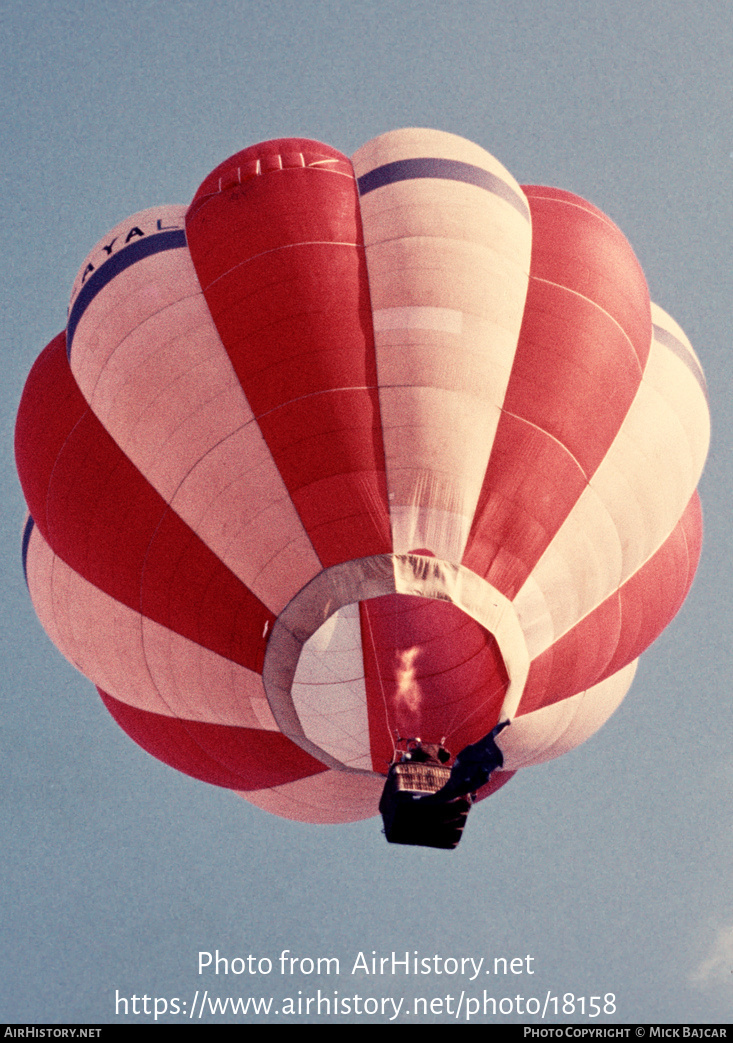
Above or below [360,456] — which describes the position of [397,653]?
below

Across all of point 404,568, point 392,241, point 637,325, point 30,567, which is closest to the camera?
point 404,568

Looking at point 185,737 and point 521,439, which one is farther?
point 185,737

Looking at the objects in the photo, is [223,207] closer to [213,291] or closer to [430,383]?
[213,291]

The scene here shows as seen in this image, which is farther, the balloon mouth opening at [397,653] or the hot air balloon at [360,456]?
the hot air balloon at [360,456]

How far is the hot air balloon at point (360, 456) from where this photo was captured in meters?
9.71

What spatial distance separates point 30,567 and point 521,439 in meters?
4.73

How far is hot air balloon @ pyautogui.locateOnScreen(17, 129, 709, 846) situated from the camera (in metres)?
9.71

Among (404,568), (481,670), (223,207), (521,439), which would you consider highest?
(223,207)

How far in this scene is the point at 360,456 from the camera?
9695 millimetres

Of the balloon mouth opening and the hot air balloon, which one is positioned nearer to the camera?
the balloon mouth opening

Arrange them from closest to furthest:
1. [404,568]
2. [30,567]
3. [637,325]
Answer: [404,568] → [637,325] → [30,567]

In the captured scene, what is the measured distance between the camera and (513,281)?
10.4 m

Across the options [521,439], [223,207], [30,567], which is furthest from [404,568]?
[30,567]

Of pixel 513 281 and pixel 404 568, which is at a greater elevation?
pixel 513 281
